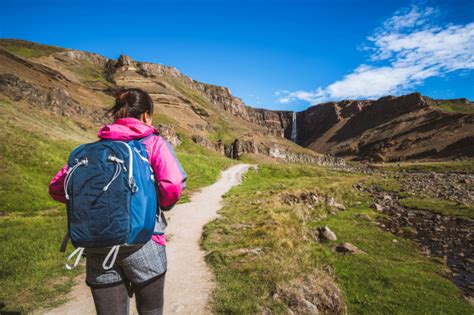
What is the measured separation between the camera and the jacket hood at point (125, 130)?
2613mm

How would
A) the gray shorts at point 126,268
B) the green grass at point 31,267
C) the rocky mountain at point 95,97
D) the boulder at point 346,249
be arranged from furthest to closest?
the rocky mountain at point 95,97
the boulder at point 346,249
the green grass at point 31,267
the gray shorts at point 126,268

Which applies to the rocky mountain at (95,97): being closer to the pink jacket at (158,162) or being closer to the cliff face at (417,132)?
the pink jacket at (158,162)

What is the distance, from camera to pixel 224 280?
6.31 m

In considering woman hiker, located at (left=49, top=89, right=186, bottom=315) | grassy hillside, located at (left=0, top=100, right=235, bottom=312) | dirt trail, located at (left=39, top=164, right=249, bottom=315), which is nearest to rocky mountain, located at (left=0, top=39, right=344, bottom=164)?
grassy hillside, located at (left=0, top=100, right=235, bottom=312)

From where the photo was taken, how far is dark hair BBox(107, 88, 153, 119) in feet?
9.53

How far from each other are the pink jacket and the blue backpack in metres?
0.18

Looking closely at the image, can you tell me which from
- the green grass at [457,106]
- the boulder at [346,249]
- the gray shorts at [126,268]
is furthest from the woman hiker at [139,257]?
the green grass at [457,106]

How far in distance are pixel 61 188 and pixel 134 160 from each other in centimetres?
100

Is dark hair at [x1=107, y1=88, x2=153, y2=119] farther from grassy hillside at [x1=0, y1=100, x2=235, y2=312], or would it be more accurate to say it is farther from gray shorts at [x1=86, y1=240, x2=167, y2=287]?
grassy hillside at [x1=0, y1=100, x2=235, y2=312]

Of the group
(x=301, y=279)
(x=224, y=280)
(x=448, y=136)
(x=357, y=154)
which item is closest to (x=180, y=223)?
(x=224, y=280)

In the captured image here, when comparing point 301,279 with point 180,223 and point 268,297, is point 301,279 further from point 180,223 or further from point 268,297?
point 180,223

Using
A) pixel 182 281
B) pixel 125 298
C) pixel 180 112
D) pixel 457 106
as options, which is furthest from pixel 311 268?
pixel 457 106

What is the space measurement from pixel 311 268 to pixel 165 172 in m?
5.75

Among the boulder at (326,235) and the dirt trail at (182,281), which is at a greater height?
the dirt trail at (182,281)
